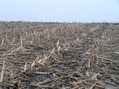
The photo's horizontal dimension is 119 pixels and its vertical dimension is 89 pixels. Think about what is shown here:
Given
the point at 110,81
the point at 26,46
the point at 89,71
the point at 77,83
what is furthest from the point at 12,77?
the point at 26,46

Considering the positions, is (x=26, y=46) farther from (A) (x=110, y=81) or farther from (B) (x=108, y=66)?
(A) (x=110, y=81)

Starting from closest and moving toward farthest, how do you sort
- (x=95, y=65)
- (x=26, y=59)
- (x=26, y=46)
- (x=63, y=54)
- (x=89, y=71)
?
1. (x=89, y=71)
2. (x=95, y=65)
3. (x=26, y=59)
4. (x=63, y=54)
5. (x=26, y=46)

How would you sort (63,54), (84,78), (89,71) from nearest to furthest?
1. (84,78)
2. (89,71)
3. (63,54)

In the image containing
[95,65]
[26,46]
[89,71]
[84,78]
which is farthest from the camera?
[26,46]

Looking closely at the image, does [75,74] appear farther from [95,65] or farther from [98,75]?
[95,65]

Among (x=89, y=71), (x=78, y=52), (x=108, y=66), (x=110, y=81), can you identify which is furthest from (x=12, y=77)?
(x=78, y=52)

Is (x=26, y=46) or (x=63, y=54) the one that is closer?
(x=63, y=54)

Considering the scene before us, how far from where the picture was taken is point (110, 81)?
3.48m

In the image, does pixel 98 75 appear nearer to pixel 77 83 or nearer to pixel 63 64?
pixel 77 83

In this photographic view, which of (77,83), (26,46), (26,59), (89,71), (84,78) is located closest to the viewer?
(77,83)

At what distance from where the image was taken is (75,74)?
360 cm

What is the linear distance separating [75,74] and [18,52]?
6.71 feet

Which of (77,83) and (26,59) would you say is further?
(26,59)

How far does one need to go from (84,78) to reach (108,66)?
974 mm
